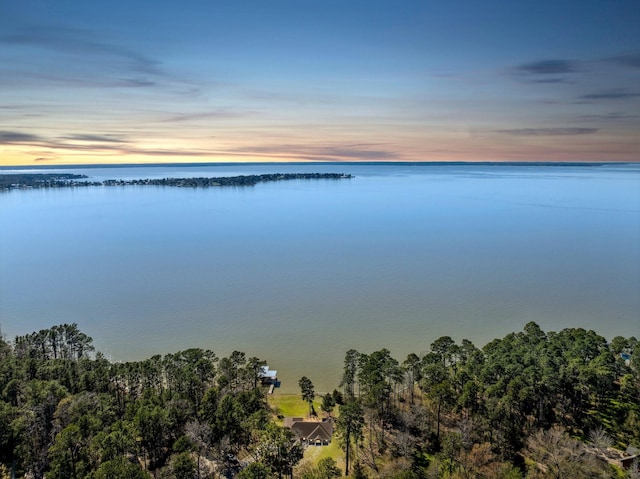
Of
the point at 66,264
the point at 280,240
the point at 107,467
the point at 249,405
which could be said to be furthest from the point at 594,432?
the point at 66,264

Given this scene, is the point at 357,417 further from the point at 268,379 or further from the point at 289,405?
the point at 268,379

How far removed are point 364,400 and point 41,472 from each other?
15.0 metres

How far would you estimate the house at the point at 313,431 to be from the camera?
72.5 ft

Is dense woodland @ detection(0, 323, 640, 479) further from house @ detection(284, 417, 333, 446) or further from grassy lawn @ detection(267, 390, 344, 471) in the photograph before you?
house @ detection(284, 417, 333, 446)

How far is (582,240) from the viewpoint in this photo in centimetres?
6216

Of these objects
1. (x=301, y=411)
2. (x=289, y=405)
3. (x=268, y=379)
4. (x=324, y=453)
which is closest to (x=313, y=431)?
(x=324, y=453)

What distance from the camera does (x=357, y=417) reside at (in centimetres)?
1989

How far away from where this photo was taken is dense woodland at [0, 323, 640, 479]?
60.0 feet

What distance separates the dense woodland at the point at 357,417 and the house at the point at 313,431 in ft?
3.27

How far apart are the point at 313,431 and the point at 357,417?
3721mm

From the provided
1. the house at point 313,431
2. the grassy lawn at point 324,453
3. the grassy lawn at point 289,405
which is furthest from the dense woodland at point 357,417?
the house at point 313,431

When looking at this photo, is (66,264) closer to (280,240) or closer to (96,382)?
(280,240)

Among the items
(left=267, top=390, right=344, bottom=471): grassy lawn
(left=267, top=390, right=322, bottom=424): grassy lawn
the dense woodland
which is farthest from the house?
(left=267, top=390, right=322, bottom=424): grassy lawn

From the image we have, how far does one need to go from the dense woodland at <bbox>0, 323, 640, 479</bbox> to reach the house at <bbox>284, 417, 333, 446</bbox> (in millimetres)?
997
